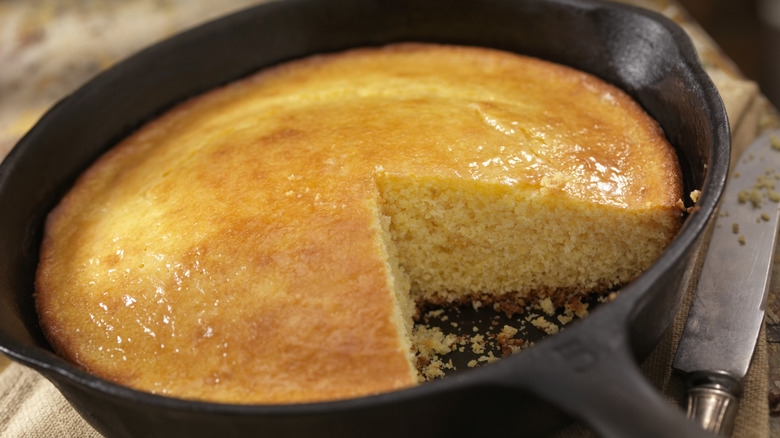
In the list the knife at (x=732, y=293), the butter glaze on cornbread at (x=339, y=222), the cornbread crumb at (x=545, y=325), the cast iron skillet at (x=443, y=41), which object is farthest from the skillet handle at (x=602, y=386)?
the cornbread crumb at (x=545, y=325)

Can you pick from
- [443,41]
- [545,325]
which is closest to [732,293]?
[545,325]

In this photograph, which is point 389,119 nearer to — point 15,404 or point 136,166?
point 136,166

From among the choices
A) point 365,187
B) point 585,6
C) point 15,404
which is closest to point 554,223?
point 365,187

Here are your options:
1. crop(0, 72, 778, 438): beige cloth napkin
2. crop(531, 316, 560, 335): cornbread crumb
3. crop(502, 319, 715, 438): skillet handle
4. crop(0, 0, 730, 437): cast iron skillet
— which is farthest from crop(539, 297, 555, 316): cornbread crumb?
crop(502, 319, 715, 438): skillet handle

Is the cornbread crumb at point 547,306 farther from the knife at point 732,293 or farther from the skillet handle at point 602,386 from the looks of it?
the skillet handle at point 602,386

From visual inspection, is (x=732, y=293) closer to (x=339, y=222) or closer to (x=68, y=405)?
(x=339, y=222)

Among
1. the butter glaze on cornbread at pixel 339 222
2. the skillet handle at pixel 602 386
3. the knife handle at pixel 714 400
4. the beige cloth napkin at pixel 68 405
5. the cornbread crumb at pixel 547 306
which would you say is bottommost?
the cornbread crumb at pixel 547 306
